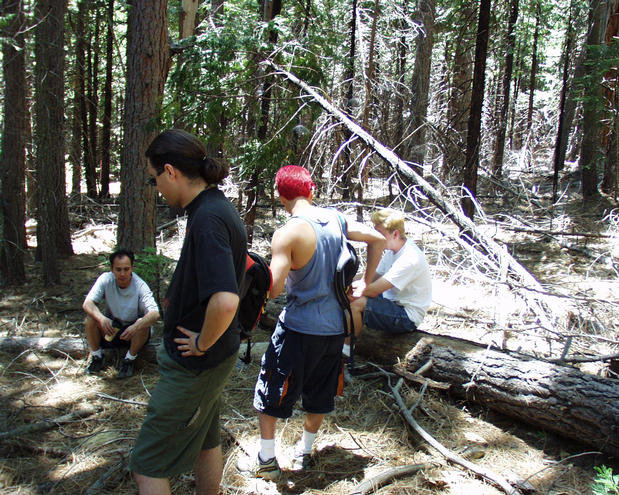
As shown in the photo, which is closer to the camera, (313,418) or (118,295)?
(313,418)

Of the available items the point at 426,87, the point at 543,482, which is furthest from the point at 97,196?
the point at 543,482

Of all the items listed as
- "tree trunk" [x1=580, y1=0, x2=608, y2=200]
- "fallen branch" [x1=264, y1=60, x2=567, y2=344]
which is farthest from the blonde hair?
"tree trunk" [x1=580, y1=0, x2=608, y2=200]

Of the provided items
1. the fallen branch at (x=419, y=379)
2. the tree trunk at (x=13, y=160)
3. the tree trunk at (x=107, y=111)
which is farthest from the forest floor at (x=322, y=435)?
the tree trunk at (x=107, y=111)

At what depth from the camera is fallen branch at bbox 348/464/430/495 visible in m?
2.87

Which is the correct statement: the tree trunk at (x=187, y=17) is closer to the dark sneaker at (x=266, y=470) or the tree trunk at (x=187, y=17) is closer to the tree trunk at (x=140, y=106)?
the tree trunk at (x=140, y=106)

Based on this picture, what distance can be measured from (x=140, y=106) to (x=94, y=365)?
2966mm

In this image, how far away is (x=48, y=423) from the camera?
3.49 meters

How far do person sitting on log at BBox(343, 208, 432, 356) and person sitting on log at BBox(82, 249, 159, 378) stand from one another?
191 cm

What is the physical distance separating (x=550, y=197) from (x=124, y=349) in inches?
466

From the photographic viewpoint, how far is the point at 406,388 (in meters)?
4.05

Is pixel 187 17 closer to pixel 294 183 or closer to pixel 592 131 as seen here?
pixel 294 183

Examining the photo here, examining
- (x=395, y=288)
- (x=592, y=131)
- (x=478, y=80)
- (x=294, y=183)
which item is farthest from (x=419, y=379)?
(x=592, y=131)

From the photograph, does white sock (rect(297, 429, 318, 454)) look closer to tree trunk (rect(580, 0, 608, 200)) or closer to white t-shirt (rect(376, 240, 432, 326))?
white t-shirt (rect(376, 240, 432, 326))

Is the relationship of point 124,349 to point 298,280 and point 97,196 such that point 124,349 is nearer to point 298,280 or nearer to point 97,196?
point 298,280
